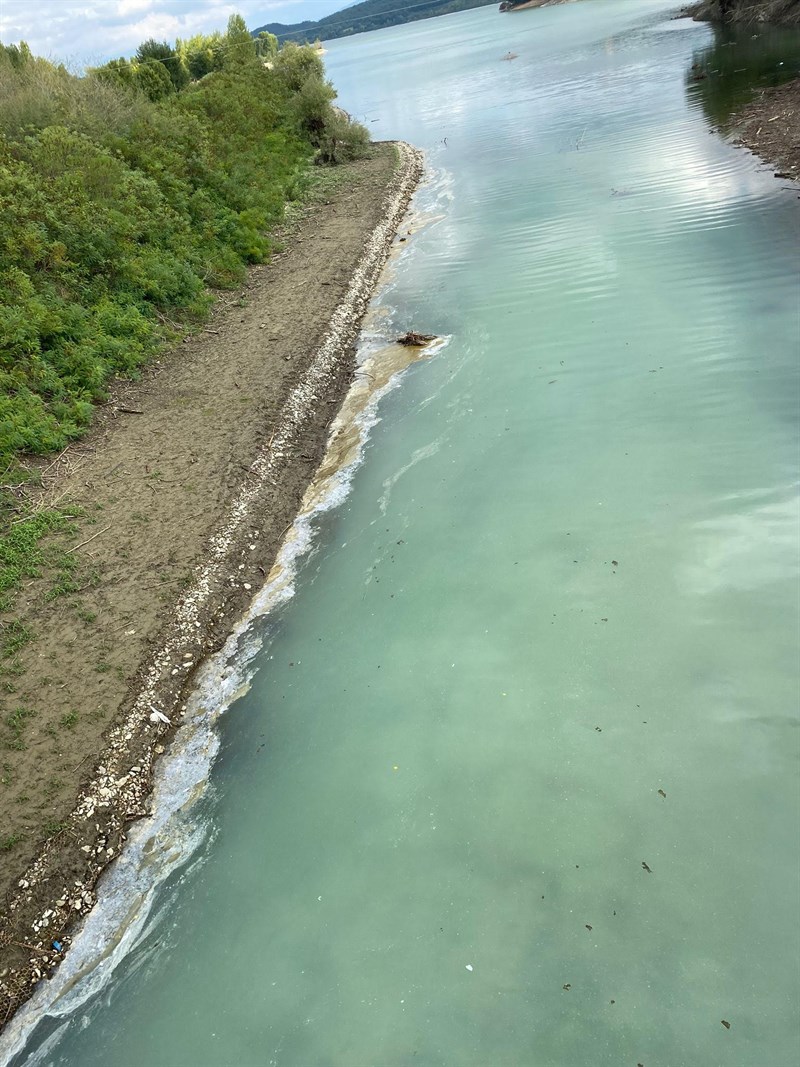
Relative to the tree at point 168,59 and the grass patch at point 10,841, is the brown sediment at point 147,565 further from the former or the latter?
the tree at point 168,59

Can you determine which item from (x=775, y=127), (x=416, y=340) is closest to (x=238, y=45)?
(x=775, y=127)

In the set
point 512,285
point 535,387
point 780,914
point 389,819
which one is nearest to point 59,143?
point 512,285

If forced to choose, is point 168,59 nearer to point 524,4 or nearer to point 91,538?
point 91,538

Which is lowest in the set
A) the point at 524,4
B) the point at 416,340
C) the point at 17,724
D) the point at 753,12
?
the point at 17,724

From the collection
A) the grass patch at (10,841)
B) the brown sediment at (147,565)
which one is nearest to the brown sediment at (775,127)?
the brown sediment at (147,565)

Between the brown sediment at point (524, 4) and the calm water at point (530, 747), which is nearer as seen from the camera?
the calm water at point (530, 747)

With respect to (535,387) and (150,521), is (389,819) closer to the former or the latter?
(150,521)
